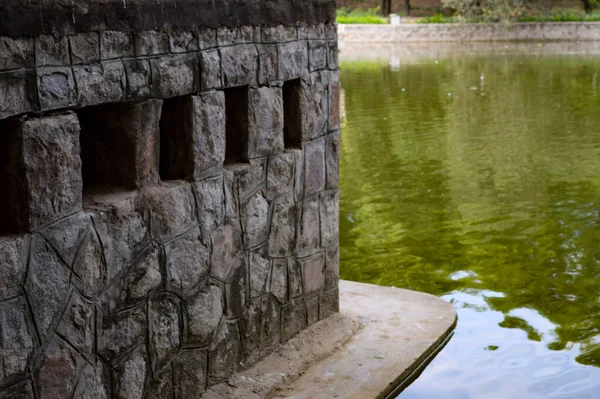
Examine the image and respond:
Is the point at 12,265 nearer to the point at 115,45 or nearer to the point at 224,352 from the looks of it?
the point at 115,45

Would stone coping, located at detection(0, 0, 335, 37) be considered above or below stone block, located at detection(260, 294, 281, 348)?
above

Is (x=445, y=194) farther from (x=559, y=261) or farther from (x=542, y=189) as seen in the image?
(x=559, y=261)

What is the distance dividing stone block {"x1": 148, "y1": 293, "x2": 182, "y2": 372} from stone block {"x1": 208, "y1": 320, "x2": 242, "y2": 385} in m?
0.30

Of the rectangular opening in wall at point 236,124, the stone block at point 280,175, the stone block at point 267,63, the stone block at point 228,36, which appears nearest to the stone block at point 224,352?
the stone block at point 280,175

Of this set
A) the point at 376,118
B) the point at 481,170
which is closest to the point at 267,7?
the point at 481,170

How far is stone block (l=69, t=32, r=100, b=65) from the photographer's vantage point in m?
3.32

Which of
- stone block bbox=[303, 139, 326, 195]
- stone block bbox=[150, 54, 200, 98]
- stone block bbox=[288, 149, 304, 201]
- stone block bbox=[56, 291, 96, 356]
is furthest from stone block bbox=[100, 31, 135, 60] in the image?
stone block bbox=[303, 139, 326, 195]

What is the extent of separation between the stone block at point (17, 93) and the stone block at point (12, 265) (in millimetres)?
424

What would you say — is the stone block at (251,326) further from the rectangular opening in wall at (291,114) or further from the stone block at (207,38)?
the stone block at (207,38)

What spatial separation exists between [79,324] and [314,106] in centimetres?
204

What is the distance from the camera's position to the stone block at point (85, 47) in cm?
332

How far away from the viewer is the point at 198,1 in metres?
3.96

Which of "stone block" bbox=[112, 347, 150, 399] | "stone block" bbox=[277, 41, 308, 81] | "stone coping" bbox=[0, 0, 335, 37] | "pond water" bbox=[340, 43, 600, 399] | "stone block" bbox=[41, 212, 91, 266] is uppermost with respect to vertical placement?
"stone coping" bbox=[0, 0, 335, 37]

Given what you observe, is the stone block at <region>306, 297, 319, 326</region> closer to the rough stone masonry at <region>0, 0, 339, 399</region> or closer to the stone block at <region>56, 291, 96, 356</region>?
the rough stone masonry at <region>0, 0, 339, 399</region>
